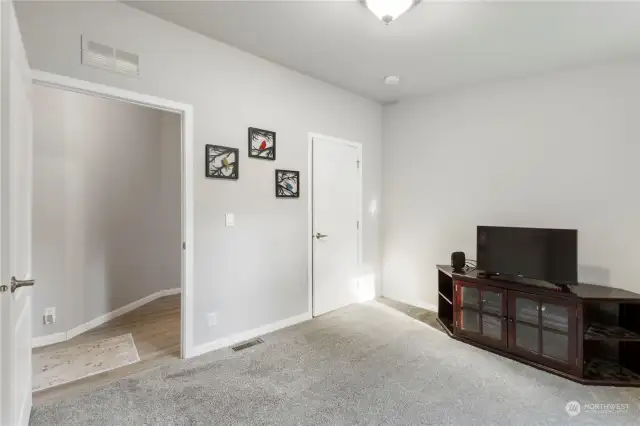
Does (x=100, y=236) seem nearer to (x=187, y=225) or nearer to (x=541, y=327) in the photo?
(x=187, y=225)

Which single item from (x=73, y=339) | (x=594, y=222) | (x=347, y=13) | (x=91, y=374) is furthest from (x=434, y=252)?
(x=73, y=339)

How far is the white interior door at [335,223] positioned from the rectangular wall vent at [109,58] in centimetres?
182

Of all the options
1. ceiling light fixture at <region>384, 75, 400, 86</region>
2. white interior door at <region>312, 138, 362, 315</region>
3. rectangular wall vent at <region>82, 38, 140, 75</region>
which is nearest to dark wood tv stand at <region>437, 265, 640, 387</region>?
white interior door at <region>312, 138, 362, 315</region>

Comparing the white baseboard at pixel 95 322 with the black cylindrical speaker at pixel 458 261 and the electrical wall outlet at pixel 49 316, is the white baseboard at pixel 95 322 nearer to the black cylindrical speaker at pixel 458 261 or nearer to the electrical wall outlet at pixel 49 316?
the electrical wall outlet at pixel 49 316

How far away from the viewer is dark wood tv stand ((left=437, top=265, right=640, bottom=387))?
236 centimetres

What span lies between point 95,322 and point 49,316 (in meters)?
0.51

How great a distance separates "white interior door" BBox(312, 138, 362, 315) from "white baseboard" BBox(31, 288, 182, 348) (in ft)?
7.43

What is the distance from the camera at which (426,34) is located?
2582mm

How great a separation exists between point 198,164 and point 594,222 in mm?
3479

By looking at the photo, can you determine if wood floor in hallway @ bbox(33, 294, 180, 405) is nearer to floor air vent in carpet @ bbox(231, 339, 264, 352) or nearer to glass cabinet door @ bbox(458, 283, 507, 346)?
floor air vent in carpet @ bbox(231, 339, 264, 352)

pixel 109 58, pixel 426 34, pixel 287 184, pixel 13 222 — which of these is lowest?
pixel 13 222

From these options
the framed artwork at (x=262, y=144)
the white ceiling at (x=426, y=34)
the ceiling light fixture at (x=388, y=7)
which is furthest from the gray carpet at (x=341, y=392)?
the white ceiling at (x=426, y=34)

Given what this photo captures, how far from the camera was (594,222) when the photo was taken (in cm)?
293

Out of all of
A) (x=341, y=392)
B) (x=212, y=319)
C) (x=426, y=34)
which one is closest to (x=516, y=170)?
(x=426, y=34)
